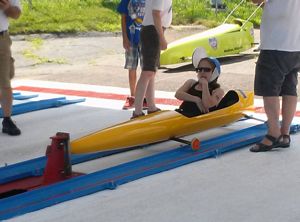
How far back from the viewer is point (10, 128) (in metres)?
6.46

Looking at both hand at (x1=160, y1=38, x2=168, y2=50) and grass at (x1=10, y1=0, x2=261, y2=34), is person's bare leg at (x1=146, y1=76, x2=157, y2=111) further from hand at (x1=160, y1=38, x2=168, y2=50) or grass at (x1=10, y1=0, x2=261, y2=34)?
grass at (x1=10, y1=0, x2=261, y2=34)

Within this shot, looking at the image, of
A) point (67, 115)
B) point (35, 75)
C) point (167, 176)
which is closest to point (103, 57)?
point (35, 75)

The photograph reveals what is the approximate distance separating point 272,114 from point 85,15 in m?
11.2

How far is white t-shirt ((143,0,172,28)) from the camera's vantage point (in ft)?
20.6

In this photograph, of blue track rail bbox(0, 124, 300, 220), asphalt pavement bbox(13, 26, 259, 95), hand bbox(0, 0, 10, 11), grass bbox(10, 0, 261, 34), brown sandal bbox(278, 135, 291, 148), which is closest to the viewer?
blue track rail bbox(0, 124, 300, 220)

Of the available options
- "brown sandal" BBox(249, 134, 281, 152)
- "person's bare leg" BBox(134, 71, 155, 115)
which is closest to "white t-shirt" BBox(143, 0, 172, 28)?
"person's bare leg" BBox(134, 71, 155, 115)

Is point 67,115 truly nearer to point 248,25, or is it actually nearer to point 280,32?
point 280,32

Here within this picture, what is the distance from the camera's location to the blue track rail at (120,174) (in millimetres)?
4230

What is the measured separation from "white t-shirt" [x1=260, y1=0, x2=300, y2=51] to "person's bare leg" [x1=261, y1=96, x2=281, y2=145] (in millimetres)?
469

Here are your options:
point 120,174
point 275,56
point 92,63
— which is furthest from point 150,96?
point 92,63

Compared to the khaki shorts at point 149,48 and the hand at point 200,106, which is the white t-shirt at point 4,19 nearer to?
the khaki shorts at point 149,48

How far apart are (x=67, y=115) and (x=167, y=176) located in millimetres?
2710

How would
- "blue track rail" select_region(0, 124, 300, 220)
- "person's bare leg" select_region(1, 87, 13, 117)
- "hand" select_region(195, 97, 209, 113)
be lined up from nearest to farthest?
"blue track rail" select_region(0, 124, 300, 220)
"hand" select_region(195, 97, 209, 113)
"person's bare leg" select_region(1, 87, 13, 117)

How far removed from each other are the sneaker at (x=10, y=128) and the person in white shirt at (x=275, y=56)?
2.47 m
